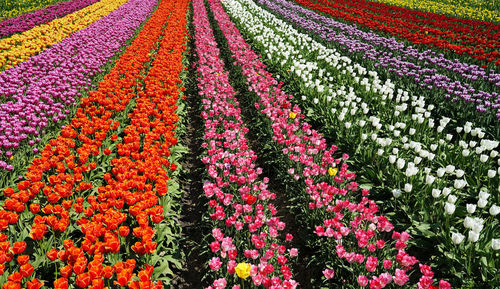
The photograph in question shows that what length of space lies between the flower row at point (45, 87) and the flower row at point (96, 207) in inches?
24.3

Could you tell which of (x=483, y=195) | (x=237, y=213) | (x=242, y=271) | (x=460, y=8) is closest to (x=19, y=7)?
(x=237, y=213)

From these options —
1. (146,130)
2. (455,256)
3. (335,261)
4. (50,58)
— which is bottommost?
(335,261)

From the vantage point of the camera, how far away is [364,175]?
5039mm

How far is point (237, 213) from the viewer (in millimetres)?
3568

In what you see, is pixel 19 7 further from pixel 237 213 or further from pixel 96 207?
pixel 237 213

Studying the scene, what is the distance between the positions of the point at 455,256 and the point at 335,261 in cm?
118

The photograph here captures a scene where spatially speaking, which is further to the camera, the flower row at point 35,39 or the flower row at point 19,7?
the flower row at point 19,7

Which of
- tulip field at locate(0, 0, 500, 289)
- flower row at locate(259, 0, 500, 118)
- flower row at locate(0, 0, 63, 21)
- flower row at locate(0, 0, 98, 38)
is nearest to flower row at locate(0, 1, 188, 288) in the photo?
tulip field at locate(0, 0, 500, 289)

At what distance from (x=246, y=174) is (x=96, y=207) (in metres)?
2.10

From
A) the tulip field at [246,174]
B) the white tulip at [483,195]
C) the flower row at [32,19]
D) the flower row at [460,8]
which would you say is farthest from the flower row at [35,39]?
the flower row at [460,8]

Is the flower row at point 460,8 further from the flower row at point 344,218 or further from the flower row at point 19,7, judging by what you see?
the flower row at point 19,7

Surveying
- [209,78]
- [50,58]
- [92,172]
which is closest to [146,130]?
[92,172]

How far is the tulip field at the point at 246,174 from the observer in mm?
3057

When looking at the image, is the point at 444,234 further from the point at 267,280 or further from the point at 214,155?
the point at 214,155
